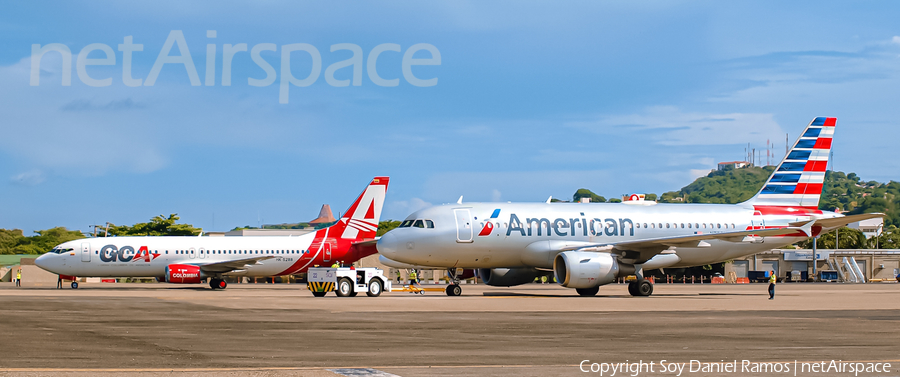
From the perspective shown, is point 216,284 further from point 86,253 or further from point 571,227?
point 571,227

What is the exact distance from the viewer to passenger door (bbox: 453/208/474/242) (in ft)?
124

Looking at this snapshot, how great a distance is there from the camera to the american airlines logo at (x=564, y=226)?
38750mm

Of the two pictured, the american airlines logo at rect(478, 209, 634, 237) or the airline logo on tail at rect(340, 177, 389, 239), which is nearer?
the american airlines logo at rect(478, 209, 634, 237)

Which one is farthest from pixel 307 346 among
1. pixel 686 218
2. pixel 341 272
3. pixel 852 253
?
pixel 852 253

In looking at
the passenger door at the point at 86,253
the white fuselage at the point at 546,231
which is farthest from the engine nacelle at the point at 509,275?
the passenger door at the point at 86,253

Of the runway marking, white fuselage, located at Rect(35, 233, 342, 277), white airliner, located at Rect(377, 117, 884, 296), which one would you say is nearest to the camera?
the runway marking

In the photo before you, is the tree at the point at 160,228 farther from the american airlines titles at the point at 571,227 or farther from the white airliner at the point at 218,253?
the american airlines titles at the point at 571,227

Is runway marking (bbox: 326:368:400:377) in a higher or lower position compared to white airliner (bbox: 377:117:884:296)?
lower

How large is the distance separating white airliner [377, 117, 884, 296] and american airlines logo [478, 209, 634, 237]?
4 cm

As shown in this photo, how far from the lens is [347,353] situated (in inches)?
535

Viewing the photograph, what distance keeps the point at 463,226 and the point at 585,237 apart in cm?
597

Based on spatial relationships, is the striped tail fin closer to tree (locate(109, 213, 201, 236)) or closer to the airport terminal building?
the airport terminal building

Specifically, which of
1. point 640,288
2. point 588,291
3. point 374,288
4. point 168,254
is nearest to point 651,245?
point 640,288

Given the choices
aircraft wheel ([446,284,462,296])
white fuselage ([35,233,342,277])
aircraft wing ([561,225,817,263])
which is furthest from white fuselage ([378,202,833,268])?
white fuselage ([35,233,342,277])
